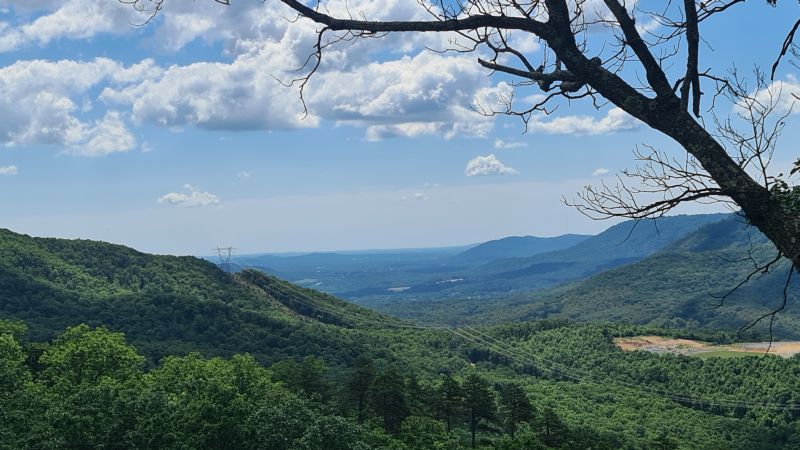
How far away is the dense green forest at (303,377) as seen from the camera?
3450cm

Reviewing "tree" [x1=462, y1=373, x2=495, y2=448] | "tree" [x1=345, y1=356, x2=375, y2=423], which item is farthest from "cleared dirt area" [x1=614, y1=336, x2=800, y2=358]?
"tree" [x1=345, y1=356, x2=375, y2=423]

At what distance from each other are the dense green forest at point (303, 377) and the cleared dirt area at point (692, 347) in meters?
5.47

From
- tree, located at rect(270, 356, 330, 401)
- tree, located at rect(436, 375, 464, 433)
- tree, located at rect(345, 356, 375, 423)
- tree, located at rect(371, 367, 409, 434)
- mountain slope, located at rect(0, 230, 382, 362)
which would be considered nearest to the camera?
tree, located at rect(270, 356, 330, 401)

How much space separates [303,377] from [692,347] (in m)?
127

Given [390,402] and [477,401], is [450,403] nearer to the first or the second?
[477,401]

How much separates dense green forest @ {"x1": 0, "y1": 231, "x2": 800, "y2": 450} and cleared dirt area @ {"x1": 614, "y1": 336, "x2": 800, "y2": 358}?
547 cm

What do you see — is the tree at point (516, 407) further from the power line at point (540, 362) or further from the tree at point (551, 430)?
the power line at point (540, 362)

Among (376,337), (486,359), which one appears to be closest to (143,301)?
(376,337)

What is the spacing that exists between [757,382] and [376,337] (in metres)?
88.8

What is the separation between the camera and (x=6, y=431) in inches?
1120

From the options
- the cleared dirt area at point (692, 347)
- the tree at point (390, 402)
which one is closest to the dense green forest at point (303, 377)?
the tree at point (390, 402)

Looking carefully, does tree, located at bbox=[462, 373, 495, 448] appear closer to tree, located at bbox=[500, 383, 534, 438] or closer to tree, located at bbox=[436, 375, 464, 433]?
tree, located at bbox=[436, 375, 464, 433]

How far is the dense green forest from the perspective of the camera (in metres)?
34.5

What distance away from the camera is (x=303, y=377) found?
2414 inches
